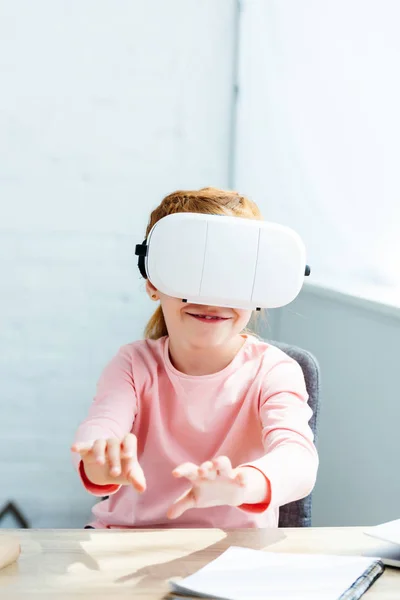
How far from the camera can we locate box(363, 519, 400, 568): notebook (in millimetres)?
1011

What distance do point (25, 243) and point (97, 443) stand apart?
6.32 ft

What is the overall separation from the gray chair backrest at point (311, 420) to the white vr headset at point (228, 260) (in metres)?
0.48

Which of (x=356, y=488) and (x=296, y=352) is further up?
(x=296, y=352)

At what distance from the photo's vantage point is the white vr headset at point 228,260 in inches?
40.8

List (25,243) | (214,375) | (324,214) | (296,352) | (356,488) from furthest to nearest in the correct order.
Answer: (25,243) < (324,214) < (356,488) < (296,352) < (214,375)

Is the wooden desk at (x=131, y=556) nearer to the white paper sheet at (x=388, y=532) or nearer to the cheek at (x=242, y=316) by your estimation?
the white paper sheet at (x=388, y=532)

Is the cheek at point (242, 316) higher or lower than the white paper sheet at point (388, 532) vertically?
higher

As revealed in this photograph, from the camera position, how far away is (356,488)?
2.14 meters

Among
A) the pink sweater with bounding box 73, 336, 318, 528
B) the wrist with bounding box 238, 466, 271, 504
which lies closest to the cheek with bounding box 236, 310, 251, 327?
the pink sweater with bounding box 73, 336, 318, 528

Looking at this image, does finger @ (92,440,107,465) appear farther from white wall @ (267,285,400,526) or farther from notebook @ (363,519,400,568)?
white wall @ (267,285,400,526)

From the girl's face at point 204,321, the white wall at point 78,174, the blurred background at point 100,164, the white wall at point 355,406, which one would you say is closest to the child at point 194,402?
the girl's face at point 204,321

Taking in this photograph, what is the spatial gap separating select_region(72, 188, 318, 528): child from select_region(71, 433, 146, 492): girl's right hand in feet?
0.67

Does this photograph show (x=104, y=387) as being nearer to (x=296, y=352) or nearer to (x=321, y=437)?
(x=296, y=352)

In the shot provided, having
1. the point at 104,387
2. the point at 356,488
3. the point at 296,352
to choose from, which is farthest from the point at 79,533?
the point at 356,488
